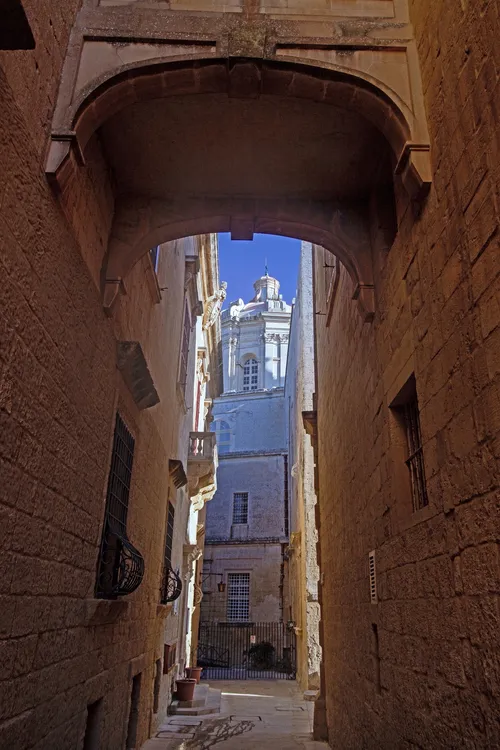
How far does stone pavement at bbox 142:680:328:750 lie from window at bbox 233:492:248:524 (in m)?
13.9

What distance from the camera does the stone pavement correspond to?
26.0 ft

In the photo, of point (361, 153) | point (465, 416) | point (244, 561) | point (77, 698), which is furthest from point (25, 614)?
point (244, 561)

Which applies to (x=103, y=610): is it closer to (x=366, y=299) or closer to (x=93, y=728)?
(x=93, y=728)

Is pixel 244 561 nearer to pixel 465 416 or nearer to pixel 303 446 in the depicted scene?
pixel 303 446

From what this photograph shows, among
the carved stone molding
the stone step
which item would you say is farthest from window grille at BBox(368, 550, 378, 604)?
the stone step

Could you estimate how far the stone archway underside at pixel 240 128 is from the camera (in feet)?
14.0

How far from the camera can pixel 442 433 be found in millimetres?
3283

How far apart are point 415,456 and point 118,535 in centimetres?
284

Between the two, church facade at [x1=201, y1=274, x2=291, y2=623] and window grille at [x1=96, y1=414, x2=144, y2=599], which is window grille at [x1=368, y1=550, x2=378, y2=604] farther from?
church facade at [x1=201, y1=274, x2=291, y2=623]

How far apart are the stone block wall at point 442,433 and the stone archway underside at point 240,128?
359 millimetres

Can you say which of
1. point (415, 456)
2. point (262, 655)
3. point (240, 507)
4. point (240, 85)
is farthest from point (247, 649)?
point (240, 85)

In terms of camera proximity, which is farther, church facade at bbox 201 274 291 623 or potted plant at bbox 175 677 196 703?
church facade at bbox 201 274 291 623

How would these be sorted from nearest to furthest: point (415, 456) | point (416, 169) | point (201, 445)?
1. point (416, 169)
2. point (415, 456)
3. point (201, 445)

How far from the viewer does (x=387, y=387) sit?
15.4ft
